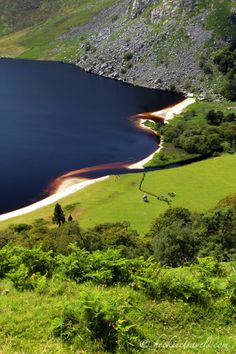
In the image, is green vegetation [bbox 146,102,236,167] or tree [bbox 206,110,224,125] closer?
green vegetation [bbox 146,102,236,167]

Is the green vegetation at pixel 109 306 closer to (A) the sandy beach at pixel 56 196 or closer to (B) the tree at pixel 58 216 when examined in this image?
(B) the tree at pixel 58 216

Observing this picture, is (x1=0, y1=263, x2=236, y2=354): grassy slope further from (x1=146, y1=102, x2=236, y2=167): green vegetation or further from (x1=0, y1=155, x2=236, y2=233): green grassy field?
(x1=146, y1=102, x2=236, y2=167): green vegetation

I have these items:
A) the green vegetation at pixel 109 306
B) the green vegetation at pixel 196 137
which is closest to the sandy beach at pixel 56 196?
the green vegetation at pixel 196 137

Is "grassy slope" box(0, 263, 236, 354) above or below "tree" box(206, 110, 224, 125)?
above

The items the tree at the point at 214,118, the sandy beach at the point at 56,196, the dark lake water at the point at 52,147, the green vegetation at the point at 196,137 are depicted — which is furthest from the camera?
the tree at the point at 214,118

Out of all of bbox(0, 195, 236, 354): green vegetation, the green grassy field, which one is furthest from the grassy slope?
the green grassy field

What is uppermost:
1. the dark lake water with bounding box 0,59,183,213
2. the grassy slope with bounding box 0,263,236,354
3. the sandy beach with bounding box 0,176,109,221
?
the grassy slope with bounding box 0,263,236,354

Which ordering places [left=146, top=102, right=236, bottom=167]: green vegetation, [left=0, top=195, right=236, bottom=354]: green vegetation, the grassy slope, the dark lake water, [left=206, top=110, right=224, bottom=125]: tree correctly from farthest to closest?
[left=206, top=110, right=224, bottom=125]: tree < [left=146, top=102, right=236, bottom=167]: green vegetation < the dark lake water < [left=0, top=195, right=236, bottom=354]: green vegetation < the grassy slope
